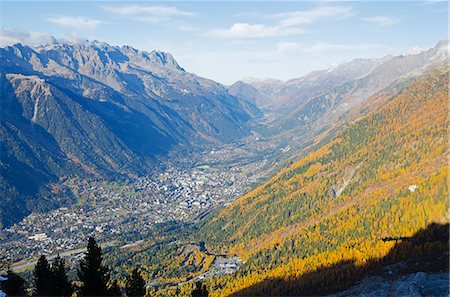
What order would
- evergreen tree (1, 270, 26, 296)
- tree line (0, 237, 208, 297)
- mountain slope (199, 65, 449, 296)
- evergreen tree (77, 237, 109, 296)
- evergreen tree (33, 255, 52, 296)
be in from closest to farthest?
1. evergreen tree (77, 237, 109, 296)
2. tree line (0, 237, 208, 297)
3. evergreen tree (1, 270, 26, 296)
4. evergreen tree (33, 255, 52, 296)
5. mountain slope (199, 65, 449, 296)

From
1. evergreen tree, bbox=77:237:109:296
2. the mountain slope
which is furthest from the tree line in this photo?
the mountain slope

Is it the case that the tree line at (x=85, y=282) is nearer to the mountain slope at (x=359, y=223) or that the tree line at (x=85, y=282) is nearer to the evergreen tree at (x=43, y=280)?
the evergreen tree at (x=43, y=280)

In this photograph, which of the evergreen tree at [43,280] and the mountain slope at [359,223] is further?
the mountain slope at [359,223]

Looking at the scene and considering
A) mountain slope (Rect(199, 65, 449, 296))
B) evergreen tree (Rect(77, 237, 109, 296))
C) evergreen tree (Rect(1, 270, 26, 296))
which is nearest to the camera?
evergreen tree (Rect(77, 237, 109, 296))

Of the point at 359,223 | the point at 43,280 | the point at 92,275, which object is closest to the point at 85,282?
Answer: the point at 92,275

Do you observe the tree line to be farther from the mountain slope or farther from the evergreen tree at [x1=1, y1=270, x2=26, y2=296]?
the mountain slope

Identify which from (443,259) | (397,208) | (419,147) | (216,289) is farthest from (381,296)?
(419,147)

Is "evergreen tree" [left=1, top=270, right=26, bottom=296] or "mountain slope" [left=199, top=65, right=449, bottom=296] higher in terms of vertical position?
"evergreen tree" [left=1, top=270, right=26, bottom=296]

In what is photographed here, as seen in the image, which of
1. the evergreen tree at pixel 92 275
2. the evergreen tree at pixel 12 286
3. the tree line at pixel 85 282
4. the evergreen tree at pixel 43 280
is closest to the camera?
the evergreen tree at pixel 92 275

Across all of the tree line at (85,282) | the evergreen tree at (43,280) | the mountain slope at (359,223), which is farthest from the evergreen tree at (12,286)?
the mountain slope at (359,223)

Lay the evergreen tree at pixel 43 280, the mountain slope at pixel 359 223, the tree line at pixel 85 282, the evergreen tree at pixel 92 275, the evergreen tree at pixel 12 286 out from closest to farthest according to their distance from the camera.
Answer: the evergreen tree at pixel 92 275
the tree line at pixel 85 282
the evergreen tree at pixel 12 286
the evergreen tree at pixel 43 280
the mountain slope at pixel 359 223

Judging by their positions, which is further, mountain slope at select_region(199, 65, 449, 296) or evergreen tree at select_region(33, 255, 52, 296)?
mountain slope at select_region(199, 65, 449, 296)
